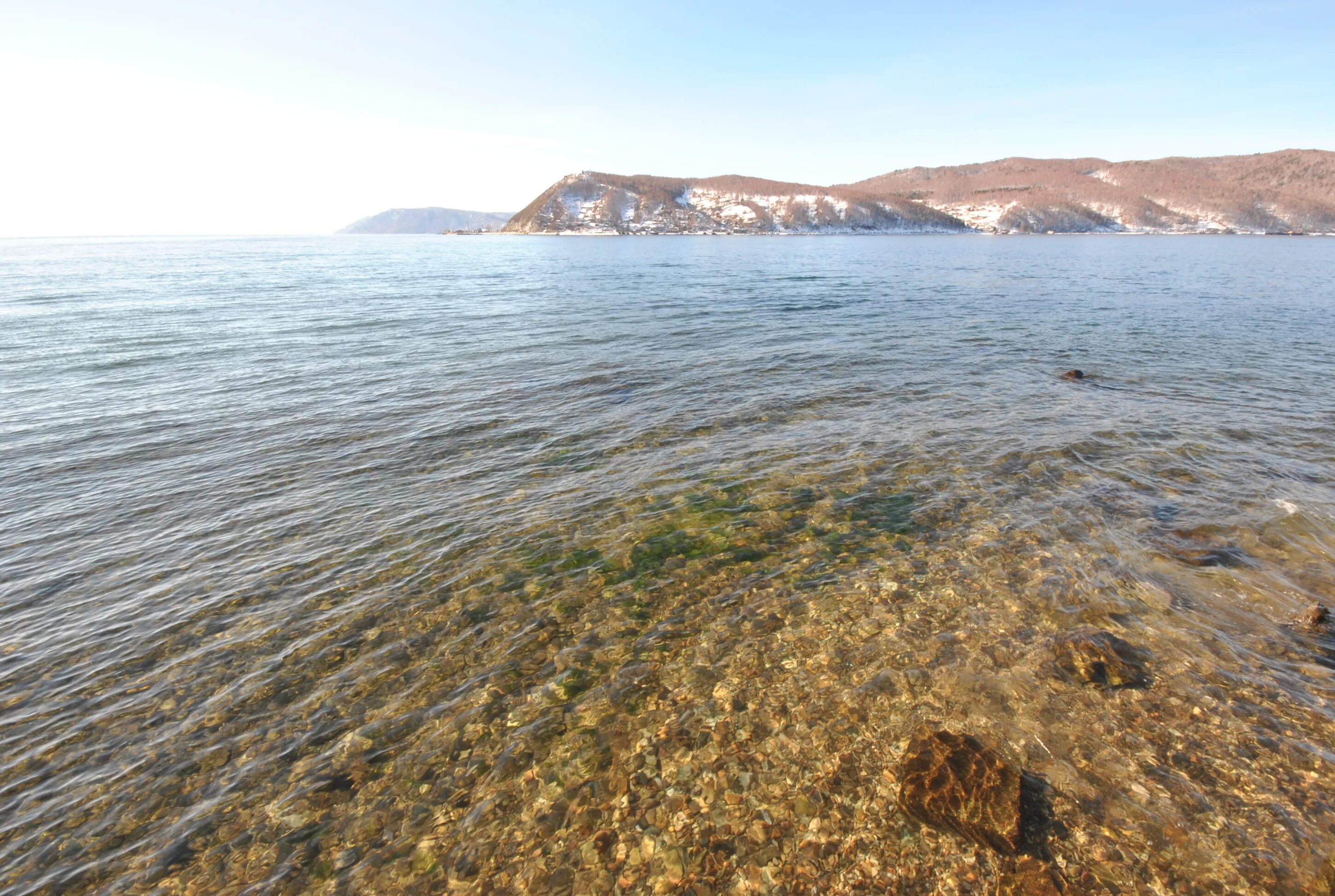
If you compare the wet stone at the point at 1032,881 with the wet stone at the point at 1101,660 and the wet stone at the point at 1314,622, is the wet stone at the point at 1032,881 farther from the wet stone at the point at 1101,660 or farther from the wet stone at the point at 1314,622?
the wet stone at the point at 1314,622

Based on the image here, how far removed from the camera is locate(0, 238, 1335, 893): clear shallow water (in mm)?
6238

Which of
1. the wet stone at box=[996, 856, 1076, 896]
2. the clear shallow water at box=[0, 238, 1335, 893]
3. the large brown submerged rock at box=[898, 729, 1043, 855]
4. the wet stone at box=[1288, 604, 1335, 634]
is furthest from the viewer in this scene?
the wet stone at box=[1288, 604, 1335, 634]

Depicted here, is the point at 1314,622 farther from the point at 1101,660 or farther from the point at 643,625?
the point at 643,625

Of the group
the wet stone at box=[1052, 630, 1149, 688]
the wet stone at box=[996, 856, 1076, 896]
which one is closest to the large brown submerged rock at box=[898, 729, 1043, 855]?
the wet stone at box=[996, 856, 1076, 896]

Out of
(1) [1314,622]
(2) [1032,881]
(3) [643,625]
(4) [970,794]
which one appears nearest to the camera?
(2) [1032,881]

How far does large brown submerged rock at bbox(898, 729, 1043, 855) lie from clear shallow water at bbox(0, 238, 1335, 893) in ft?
0.78

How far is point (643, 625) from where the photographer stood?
962 centimetres

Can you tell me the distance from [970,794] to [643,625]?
5.20 meters

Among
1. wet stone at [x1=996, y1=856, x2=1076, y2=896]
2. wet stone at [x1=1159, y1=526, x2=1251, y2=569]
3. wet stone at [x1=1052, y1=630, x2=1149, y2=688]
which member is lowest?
wet stone at [x1=996, y1=856, x2=1076, y2=896]

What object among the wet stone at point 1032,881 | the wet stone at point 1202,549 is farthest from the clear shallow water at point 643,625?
the wet stone at point 1032,881

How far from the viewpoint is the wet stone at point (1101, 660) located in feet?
26.4

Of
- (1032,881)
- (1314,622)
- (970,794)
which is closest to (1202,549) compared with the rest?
(1314,622)

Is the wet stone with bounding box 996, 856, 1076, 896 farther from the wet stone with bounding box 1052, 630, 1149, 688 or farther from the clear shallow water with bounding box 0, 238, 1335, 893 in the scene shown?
the wet stone with bounding box 1052, 630, 1149, 688

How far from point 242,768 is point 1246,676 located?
14084mm
